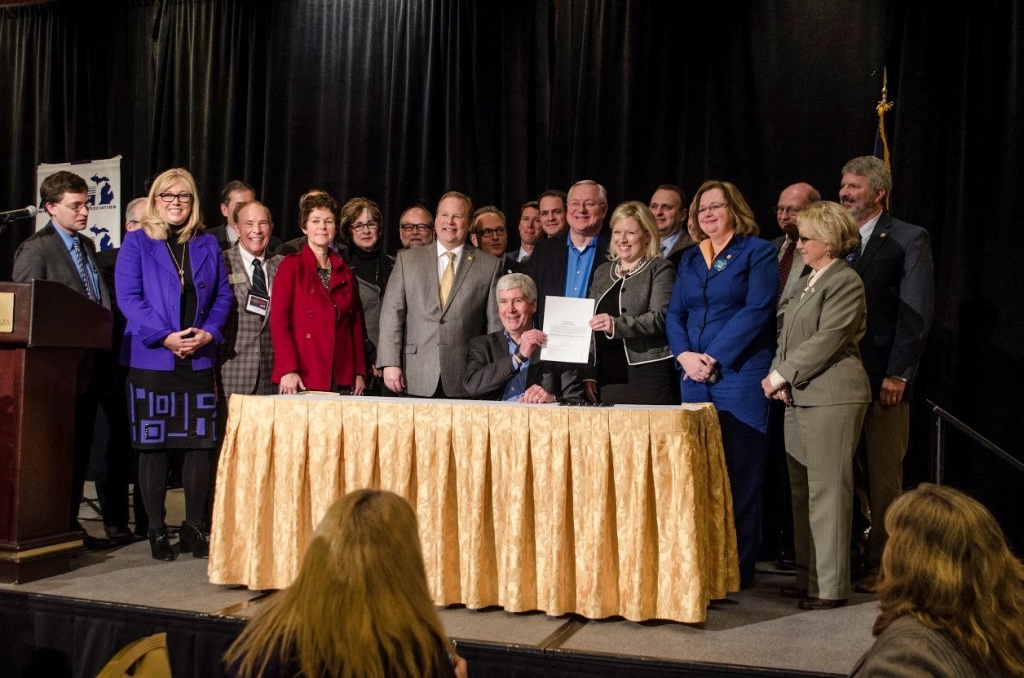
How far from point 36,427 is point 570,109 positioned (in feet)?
11.5

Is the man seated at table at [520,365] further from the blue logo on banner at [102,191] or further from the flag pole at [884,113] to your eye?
the blue logo on banner at [102,191]

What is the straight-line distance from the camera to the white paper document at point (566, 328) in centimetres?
354

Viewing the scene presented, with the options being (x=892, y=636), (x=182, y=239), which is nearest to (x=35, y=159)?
(x=182, y=239)

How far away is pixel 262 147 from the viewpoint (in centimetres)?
723

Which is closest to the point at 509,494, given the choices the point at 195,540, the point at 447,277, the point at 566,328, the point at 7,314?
the point at 566,328

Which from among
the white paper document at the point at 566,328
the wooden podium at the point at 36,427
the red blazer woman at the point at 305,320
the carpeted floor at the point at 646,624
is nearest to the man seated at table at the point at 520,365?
the white paper document at the point at 566,328

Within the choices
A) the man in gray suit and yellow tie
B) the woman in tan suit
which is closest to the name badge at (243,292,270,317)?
the man in gray suit and yellow tie

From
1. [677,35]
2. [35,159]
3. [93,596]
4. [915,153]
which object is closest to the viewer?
[93,596]

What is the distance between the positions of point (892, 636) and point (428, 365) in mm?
3092

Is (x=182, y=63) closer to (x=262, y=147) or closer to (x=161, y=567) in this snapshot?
(x=262, y=147)

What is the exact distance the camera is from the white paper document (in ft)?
11.6

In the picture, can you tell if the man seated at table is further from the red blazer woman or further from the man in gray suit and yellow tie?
the red blazer woman

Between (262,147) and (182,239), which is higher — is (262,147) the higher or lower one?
the higher one

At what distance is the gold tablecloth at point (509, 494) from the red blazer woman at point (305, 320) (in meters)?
0.63
